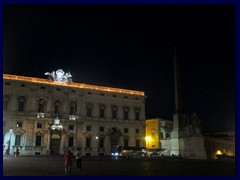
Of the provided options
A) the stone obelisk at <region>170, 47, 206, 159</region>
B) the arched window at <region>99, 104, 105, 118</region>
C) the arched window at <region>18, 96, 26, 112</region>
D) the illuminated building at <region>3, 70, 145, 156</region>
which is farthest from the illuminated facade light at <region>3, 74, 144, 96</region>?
the stone obelisk at <region>170, 47, 206, 159</region>

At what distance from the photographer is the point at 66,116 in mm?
44062

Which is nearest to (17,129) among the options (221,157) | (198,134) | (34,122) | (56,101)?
(34,122)

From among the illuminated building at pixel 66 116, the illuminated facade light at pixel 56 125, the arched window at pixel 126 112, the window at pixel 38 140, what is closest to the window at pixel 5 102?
the illuminated building at pixel 66 116

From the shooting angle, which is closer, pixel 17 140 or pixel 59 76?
pixel 17 140

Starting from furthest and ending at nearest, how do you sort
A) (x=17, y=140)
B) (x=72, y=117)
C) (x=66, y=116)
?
(x=72, y=117) → (x=66, y=116) → (x=17, y=140)

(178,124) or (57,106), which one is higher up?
(57,106)

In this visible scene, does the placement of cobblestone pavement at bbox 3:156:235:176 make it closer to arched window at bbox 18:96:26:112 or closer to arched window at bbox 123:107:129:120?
arched window at bbox 18:96:26:112

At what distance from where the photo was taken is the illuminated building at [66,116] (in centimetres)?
4084

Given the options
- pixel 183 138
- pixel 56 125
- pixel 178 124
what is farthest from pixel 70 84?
pixel 183 138

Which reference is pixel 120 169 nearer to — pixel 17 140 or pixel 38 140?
pixel 17 140

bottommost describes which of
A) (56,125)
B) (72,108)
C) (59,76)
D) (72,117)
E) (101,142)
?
(101,142)

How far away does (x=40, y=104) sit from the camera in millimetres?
43094

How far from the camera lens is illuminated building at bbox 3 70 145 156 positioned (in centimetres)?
4084

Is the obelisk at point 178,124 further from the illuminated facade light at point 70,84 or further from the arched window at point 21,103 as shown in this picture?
the arched window at point 21,103
